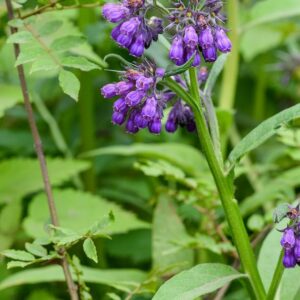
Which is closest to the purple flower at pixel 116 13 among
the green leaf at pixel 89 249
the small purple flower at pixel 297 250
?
the green leaf at pixel 89 249

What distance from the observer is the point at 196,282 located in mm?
1762

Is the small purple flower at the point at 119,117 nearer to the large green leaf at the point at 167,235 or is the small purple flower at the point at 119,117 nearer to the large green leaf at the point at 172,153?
the large green leaf at the point at 167,235

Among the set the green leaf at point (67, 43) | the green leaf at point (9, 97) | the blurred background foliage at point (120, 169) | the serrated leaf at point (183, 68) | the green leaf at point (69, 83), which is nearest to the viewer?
the serrated leaf at point (183, 68)

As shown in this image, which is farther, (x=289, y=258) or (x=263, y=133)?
(x=263, y=133)

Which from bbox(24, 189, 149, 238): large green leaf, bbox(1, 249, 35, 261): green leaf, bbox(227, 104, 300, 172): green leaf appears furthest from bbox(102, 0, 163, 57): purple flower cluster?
bbox(24, 189, 149, 238): large green leaf

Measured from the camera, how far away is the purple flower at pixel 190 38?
1.66m

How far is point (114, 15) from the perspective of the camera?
69.1 inches

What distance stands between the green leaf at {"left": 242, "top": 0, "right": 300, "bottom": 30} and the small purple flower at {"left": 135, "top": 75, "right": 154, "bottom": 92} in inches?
70.0

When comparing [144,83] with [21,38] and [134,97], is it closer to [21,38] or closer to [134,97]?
[134,97]

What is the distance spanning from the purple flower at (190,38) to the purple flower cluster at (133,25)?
0.11m

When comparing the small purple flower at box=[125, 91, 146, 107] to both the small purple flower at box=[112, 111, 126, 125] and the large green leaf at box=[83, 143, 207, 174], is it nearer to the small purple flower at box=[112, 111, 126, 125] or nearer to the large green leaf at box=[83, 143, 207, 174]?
the small purple flower at box=[112, 111, 126, 125]

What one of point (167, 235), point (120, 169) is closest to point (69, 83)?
point (167, 235)

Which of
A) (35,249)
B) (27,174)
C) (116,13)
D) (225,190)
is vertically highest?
(116,13)

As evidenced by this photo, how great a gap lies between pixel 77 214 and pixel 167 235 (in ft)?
1.31
